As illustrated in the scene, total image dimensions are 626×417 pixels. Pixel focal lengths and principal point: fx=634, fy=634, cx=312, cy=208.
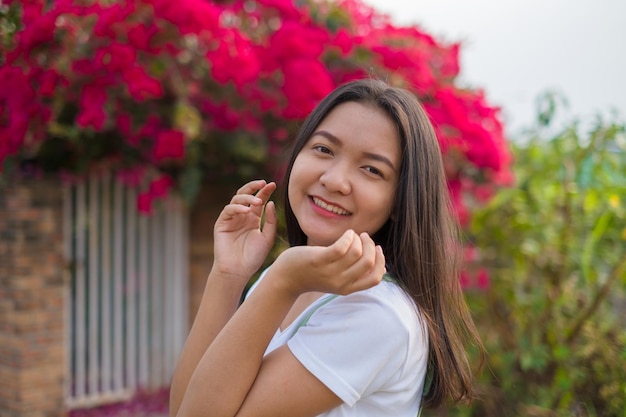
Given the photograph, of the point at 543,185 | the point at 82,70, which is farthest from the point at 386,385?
the point at 543,185

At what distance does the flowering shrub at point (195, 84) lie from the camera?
2943mm

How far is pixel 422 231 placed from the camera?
1371 millimetres

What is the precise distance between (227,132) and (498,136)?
1.64m

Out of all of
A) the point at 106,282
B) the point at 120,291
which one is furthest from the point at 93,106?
the point at 120,291

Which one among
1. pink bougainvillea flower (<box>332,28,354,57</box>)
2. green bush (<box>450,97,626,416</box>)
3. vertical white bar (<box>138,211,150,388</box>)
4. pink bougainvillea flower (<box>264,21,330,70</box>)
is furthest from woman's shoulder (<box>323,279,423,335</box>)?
vertical white bar (<box>138,211,150,388</box>)

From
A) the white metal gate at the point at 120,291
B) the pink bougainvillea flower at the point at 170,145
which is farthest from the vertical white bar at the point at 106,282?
the pink bougainvillea flower at the point at 170,145

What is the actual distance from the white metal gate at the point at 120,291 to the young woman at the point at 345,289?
293cm

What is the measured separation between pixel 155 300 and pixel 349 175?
3.73 metres

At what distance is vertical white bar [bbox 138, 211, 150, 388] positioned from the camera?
4648 mm

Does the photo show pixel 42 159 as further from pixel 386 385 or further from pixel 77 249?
pixel 386 385

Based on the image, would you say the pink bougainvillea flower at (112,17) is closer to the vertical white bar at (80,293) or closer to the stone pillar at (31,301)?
the stone pillar at (31,301)

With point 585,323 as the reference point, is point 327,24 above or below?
above

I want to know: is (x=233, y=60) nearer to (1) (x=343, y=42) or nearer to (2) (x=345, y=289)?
(1) (x=343, y=42)

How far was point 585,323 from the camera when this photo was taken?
323cm
